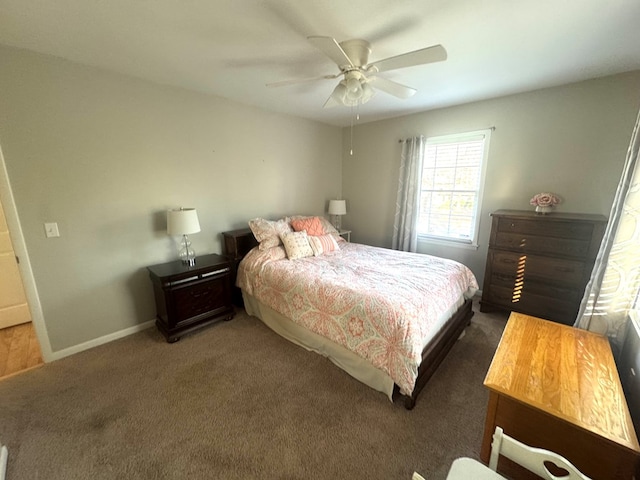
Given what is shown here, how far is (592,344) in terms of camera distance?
1.43 m

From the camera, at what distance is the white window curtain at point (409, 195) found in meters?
3.63

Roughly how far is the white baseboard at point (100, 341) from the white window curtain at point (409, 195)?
342 centimetres

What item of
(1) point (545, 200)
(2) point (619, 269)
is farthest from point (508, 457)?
(1) point (545, 200)

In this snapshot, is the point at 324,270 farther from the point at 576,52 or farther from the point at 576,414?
the point at 576,52

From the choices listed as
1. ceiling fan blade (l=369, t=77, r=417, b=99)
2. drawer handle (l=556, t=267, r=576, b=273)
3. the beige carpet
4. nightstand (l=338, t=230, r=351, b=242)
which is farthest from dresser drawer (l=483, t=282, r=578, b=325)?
ceiling fan blade (l=369, t=77, r=417, b=99)

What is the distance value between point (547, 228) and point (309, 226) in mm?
2533

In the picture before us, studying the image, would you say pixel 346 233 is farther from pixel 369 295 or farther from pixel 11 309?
pixel 11 309

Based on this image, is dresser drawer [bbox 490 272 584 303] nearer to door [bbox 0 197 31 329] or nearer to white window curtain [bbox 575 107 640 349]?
white window curtain [bbox 575 107 640 349]

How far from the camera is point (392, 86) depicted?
2016 mm

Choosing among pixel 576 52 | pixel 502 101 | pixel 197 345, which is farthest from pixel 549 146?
pixel 197 345

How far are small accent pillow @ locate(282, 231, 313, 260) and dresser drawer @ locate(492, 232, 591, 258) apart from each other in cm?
211

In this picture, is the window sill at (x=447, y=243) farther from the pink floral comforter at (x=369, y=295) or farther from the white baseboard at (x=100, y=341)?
the white baseboard at (x=100, y=341)

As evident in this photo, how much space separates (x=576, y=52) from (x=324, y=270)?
2647 millimetres

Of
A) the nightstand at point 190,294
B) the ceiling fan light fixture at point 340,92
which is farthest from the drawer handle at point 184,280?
the ceiling fan light fixture at point 340,92
